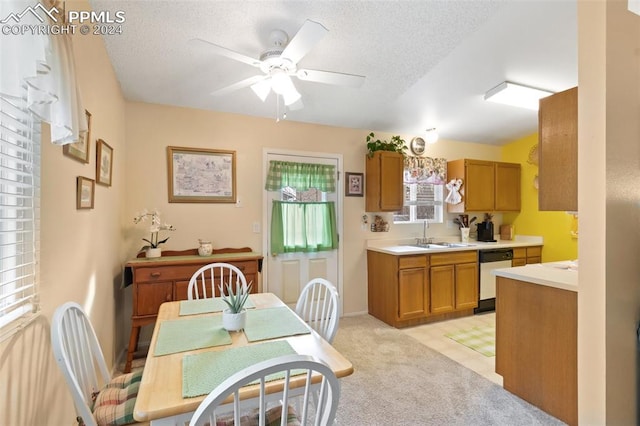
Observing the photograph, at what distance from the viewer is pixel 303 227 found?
360 centimetres

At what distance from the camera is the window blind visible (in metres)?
1.07

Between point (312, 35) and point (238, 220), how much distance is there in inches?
86.2

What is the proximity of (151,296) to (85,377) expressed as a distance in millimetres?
1258

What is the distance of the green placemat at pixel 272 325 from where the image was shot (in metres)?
1.43

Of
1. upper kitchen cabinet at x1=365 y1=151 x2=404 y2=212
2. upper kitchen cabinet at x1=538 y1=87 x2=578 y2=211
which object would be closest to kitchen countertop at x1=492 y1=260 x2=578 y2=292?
upper kitchen cabinet at x1=538 y1=87 x2=578 y2=211

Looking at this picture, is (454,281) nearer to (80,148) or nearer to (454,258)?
(454,258)

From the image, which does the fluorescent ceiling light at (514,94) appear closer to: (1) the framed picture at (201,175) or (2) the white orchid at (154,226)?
(1) the framed picture at (201,175)

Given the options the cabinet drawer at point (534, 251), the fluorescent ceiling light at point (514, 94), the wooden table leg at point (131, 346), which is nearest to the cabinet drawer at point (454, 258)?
the cabinet drawer at point (534, 251)

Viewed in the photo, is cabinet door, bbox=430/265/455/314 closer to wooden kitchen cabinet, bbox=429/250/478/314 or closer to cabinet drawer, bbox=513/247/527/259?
wooden kitchen cabinet, bbox=429/250/478/314

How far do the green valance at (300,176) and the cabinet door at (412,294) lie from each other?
135cm

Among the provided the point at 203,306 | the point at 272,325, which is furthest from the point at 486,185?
the point at 203,306

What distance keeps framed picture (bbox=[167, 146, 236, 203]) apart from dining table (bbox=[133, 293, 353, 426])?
1.53 meters

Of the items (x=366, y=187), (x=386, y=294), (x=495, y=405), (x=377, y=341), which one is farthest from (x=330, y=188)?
(x=495, y=405)

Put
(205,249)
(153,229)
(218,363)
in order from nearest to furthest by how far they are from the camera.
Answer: (218,363) < (153,229) < (205,249)
